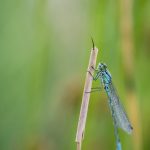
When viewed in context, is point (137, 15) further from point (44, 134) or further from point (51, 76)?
point (44, 134)

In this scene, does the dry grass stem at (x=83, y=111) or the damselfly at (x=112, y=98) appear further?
the damselfly at (x=112, y=98)

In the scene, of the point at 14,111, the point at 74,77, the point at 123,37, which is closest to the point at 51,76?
the point at 74,77

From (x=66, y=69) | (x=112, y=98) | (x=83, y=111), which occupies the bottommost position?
(x=83, y=111)

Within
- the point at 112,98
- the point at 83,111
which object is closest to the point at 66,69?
the point at 112,98

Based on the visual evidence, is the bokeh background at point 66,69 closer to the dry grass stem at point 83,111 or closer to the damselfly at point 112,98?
the damselfly at point 112,98

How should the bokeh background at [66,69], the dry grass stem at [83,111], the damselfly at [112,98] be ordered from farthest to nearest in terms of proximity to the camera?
the bokeh background at [66,69]
the damselfly at [112,98]
the dry grass stem at [83,111]

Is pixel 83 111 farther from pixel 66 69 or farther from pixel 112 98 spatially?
pixel 66 69

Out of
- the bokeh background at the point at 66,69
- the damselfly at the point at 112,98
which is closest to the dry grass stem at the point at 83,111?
the damselfly at the point at 112,98

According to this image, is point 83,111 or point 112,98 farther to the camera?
point 112,98
